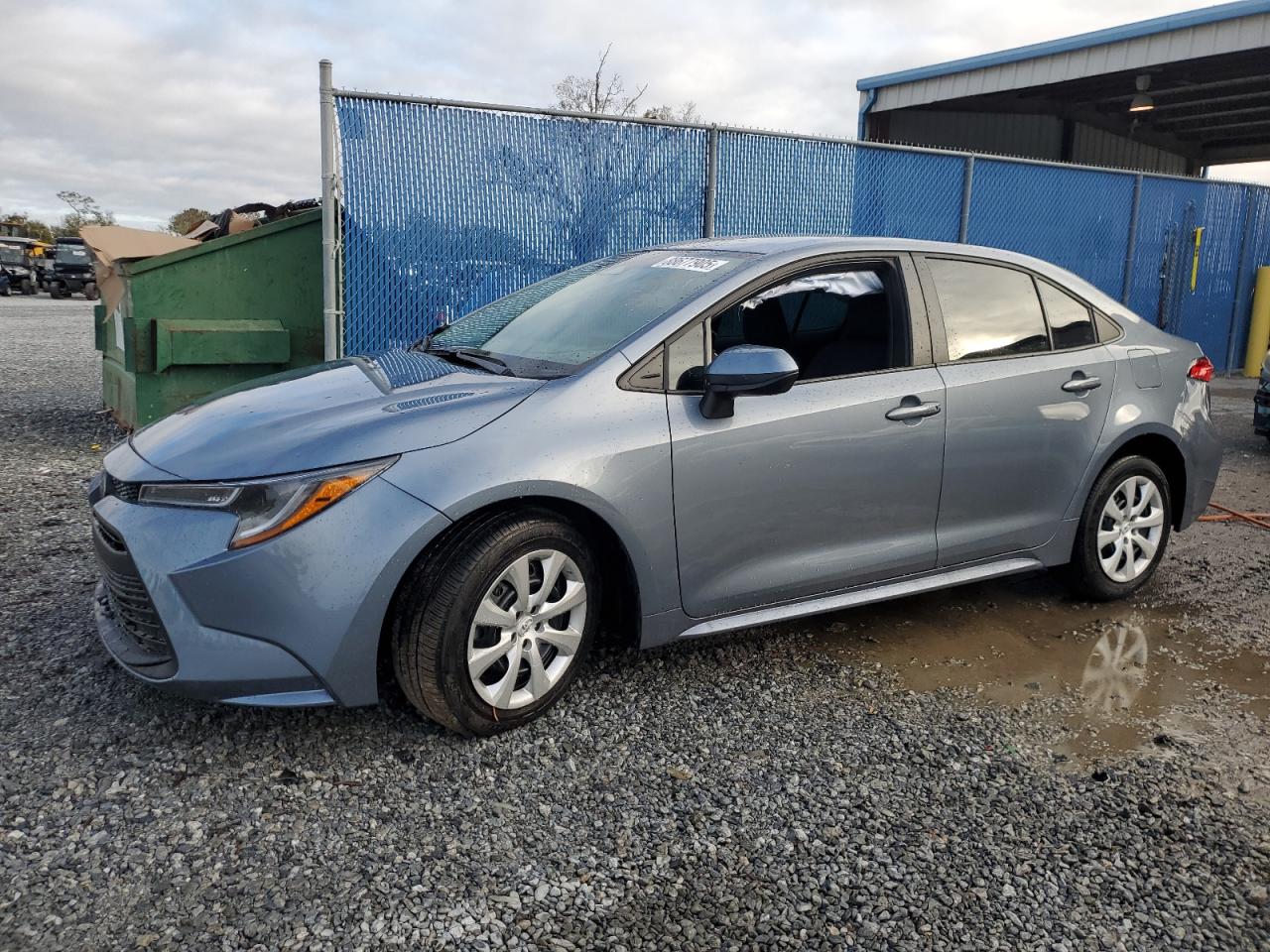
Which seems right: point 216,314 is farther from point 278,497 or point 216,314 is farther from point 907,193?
point 907,193

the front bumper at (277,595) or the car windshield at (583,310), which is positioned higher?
the car windshield at (583,310)

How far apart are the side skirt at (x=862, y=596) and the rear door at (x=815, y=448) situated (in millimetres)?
47

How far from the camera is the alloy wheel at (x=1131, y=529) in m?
4.49

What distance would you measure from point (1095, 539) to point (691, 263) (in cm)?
213

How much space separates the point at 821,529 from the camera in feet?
11.8

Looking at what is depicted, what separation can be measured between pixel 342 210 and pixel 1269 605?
5955mm

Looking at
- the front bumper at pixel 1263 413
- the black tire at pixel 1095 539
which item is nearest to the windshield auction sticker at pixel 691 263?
the black tire at pixel 1095 539

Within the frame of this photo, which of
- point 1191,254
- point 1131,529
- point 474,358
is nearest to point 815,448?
point 474,358

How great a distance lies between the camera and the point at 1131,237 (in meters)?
12.2

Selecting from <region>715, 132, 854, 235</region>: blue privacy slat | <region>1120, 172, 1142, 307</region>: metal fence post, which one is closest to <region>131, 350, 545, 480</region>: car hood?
<region>715, 132, 854, 235</region>: blue privacy slat

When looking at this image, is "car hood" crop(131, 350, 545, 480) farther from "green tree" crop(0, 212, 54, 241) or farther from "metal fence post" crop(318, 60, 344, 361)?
"green tree" crop(0, 212, 54, 241)

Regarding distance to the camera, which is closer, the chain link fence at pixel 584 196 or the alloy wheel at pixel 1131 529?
the alloy wheel at pixel 1131 529

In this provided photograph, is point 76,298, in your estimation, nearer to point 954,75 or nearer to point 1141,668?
point 954,75

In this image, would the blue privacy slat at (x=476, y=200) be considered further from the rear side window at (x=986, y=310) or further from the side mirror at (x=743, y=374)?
the side mirror at (x=743, y=374)
